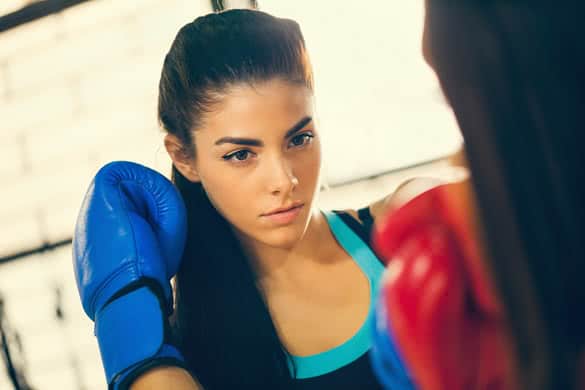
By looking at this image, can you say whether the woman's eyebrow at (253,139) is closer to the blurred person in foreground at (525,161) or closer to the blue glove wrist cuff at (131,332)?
the blue glove wrist cuff at (131,332)

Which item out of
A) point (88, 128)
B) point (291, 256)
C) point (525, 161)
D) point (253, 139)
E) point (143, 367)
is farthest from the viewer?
point (88, 128)

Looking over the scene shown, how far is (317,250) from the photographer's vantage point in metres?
0.95

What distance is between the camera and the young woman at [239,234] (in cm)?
69

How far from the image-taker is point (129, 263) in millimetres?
656

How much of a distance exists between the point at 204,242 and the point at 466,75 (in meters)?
0.80

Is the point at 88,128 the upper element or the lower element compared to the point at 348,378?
upper

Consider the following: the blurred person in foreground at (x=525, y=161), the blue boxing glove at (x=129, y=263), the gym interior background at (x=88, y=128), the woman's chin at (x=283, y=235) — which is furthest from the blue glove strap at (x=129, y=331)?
the gym interior background at (x=88, y=128)

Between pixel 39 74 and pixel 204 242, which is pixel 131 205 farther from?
pixel 39 74

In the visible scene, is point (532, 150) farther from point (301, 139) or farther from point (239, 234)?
point (239, 234)

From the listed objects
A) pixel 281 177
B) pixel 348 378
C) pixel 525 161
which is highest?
pixel 525 161

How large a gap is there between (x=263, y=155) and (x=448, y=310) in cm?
53

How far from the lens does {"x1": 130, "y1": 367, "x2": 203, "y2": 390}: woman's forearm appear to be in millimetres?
579

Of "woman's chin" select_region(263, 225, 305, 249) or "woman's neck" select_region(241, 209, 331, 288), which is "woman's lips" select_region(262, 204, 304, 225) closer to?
"woman's chin" select_region(263, 225, 305, 249)

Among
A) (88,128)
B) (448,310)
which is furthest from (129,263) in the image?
(88,128)
